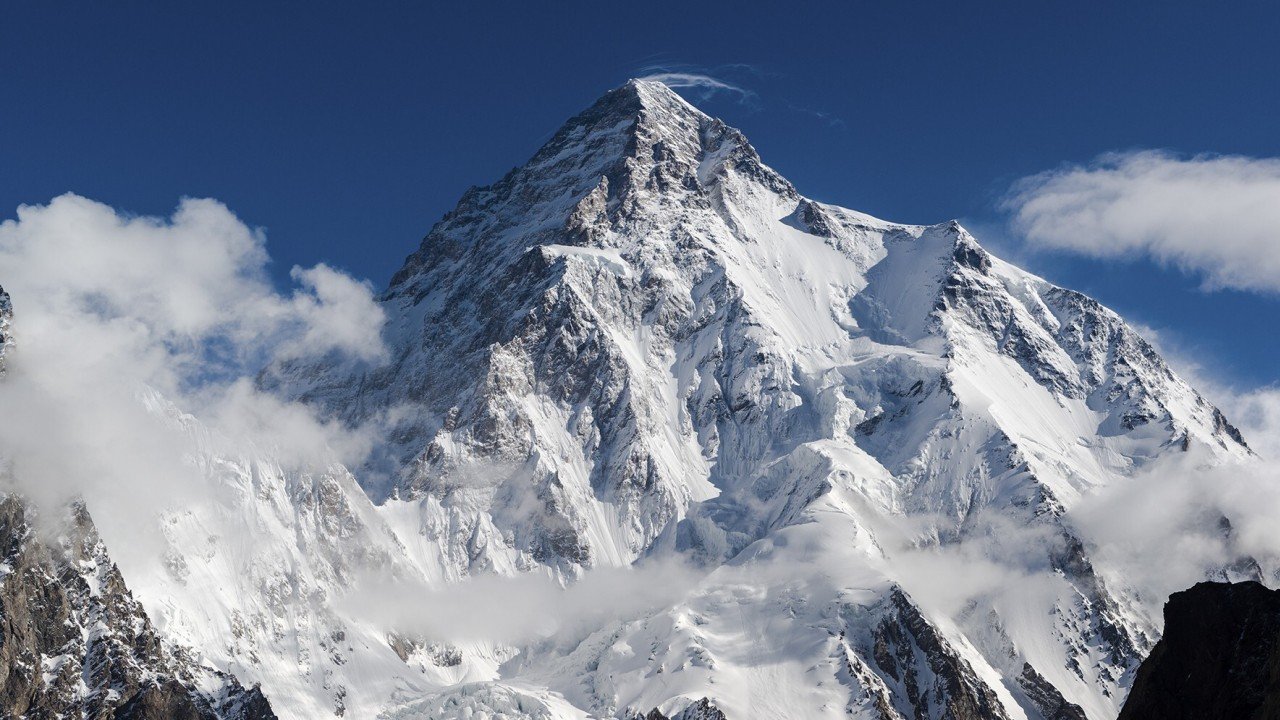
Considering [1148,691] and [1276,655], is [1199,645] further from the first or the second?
[1276,655]

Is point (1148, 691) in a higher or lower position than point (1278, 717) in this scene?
higher

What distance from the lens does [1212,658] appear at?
2805 inches

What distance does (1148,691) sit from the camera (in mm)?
72250

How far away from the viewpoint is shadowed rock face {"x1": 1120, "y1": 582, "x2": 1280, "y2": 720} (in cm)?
6781

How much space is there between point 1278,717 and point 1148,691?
15.9 m

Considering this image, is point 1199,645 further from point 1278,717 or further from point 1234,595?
point 1278,717

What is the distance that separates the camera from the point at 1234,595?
2901 inches

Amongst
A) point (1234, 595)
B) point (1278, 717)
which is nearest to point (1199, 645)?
point (1234, 595)

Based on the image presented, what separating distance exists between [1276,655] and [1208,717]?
836cm

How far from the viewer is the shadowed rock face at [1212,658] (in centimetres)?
6781

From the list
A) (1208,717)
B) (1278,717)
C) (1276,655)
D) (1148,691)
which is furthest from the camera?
(1148,691)

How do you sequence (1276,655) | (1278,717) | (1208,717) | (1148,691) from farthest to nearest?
(1148,691) < (1208,717) < (1276,655) < (1278,717)

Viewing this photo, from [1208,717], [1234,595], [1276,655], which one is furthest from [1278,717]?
[1234,595]

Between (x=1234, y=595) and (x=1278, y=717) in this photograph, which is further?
(x=1234, y=595)
